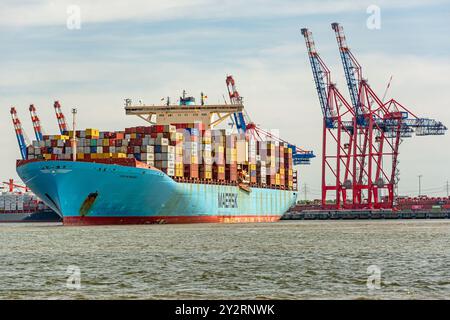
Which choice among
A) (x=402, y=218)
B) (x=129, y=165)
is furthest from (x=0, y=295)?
(x=402, y=218)

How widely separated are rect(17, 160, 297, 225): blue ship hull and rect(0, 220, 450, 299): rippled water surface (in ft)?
99.3

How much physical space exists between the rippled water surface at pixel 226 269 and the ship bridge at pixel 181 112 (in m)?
57.8

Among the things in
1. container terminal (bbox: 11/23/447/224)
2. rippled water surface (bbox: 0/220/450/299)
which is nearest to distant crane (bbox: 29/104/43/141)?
container terminal (bbox: 11/23/447/224)

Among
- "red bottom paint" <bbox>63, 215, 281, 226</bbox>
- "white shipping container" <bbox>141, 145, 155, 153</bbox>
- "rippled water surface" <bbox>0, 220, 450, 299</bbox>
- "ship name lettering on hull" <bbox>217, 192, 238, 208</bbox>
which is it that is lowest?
"rippled water surface" <bbox>0, 220, 450, 299</bbox>

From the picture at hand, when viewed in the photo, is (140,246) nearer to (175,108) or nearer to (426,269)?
(426,269)

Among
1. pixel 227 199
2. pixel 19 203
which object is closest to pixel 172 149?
pixel 227 199

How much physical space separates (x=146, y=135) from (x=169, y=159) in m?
3.83

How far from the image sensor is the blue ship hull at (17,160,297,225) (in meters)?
89.0

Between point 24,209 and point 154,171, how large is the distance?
9070 centimetres

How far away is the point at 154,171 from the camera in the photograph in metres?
92.1

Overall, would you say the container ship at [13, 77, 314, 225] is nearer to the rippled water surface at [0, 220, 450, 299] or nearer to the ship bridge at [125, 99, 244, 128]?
the ship bridge at [125, 99, 244, 128]

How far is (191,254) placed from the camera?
4728cm

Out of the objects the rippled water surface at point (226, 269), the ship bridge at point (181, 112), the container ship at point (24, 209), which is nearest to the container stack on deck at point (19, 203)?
the container ship at point (24, 209)

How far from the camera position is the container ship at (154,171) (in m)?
89.9
